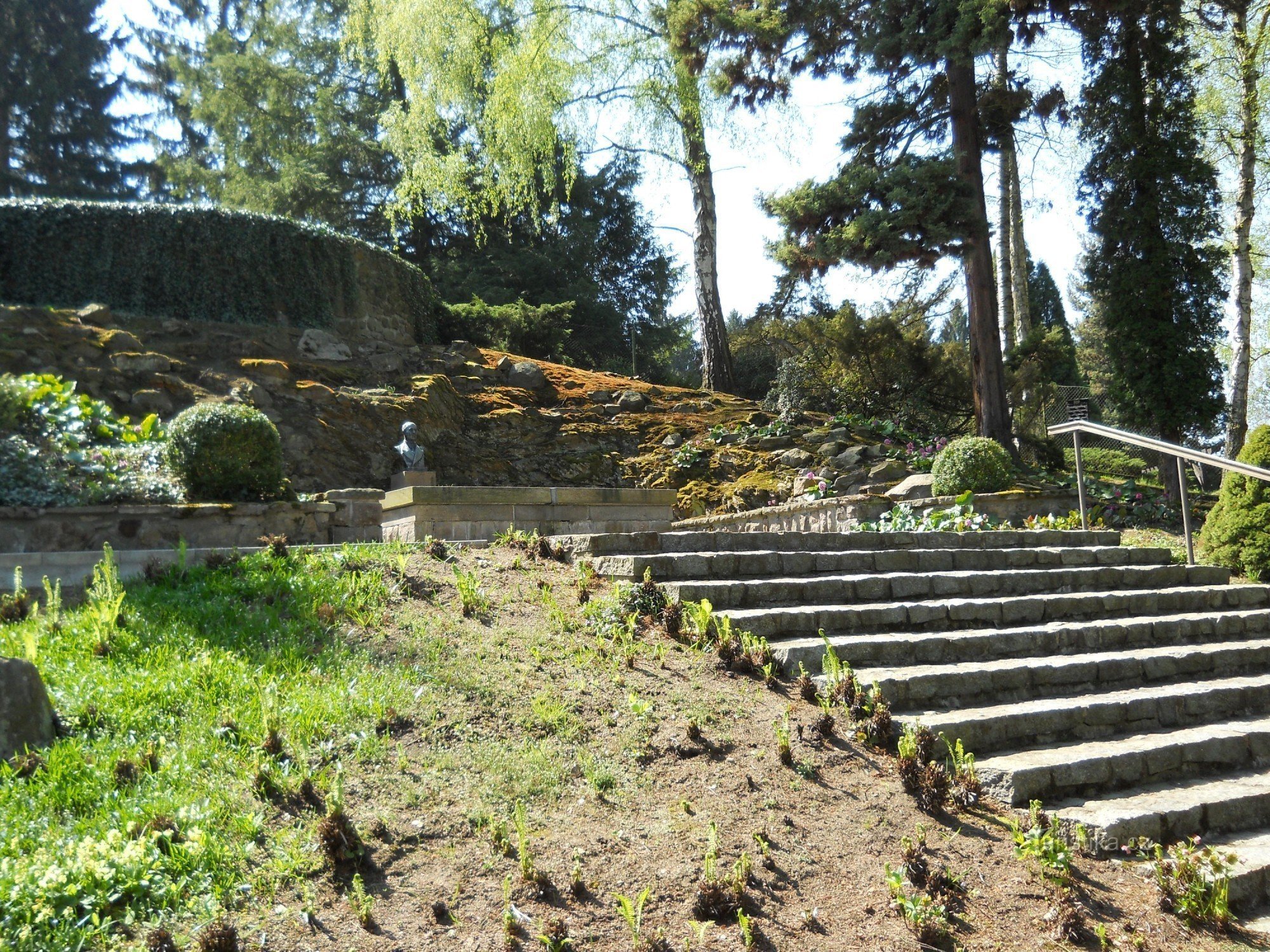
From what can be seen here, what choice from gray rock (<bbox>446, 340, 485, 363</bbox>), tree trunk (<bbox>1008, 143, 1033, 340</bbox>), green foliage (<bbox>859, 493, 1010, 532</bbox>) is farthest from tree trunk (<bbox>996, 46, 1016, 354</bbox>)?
gray rock (<bbox>446, 340, 485, 363</bbox>)

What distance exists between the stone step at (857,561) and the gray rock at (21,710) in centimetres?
315

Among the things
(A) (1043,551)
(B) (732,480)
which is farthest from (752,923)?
(B) (732,480)

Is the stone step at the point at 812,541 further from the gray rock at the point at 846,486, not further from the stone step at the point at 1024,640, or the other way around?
the gray rock at the point at 846,486

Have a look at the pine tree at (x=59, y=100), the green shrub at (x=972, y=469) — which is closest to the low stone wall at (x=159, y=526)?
the green shrub at (x=972, y=469)

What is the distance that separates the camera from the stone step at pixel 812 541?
636cm

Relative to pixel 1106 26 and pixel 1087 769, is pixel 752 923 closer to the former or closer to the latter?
pixel 1087 769

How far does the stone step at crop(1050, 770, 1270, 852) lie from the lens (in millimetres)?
4152

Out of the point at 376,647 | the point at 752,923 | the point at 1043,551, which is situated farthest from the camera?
the point at 1043,551

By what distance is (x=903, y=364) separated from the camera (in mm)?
15328

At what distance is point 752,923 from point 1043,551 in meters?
5.23

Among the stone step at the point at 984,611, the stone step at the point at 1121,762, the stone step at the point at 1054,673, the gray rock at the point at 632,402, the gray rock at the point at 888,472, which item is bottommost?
the stone step at the point at 1121,762

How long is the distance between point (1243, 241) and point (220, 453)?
46.5 feet

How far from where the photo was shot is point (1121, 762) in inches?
187

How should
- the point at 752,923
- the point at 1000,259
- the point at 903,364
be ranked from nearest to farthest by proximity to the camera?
the point at 752,923, the point at 903,364, the point at 1000,259
